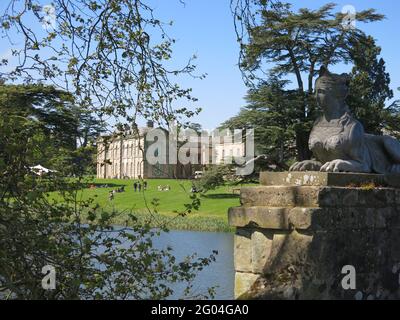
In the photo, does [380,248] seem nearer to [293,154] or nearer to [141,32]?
[141,32]

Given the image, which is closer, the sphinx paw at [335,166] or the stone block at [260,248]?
the stone block at [260,248]

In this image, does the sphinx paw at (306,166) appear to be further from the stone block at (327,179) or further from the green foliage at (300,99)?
the green foliage at (300,99)

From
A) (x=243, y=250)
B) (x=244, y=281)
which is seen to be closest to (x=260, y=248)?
(x=243, y=250)

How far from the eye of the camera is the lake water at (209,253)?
12992 mm

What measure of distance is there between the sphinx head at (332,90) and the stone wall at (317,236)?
897 millimetres

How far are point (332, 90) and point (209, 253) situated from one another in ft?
46.6

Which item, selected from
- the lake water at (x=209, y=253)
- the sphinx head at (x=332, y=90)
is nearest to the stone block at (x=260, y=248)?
the sphinx head at (x=332, y=90)

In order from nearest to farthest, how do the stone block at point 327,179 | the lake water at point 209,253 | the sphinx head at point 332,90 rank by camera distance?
the stone block at point 327,179
the sphinx head at point 332,90
the lake water at point 209,253

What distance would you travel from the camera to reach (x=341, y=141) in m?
6.04

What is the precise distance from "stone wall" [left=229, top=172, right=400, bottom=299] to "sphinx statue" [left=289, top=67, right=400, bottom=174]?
27 centimetres

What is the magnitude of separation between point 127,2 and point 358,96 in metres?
27.9

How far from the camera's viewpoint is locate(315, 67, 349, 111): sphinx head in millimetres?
6172

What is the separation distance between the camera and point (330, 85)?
618 centimetres
